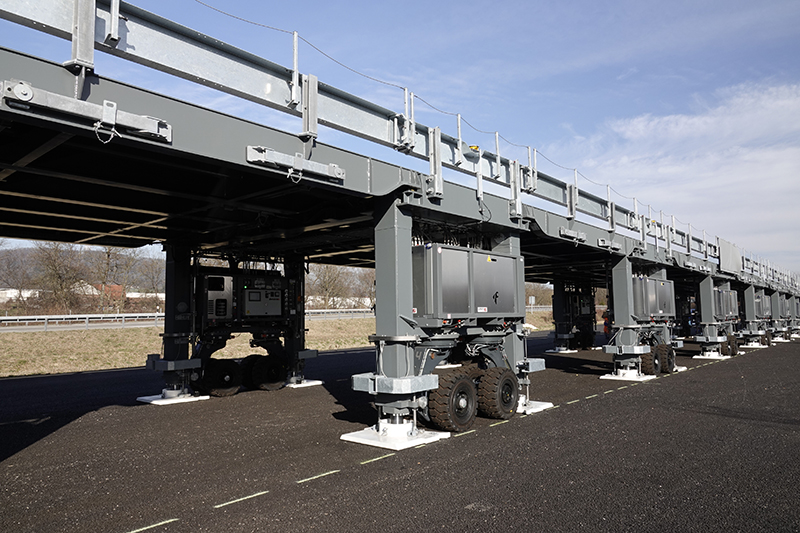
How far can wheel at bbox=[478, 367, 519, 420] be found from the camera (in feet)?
33.0

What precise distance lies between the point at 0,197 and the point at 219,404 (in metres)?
6.07

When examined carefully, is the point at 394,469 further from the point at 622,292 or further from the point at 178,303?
the point at 622,292

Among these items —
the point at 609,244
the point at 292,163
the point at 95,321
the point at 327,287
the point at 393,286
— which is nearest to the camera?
the point at 292,163

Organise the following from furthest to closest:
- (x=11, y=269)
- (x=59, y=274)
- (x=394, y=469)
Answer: (x=11, y=269) → (x=59, y=274) → (x=394, y=469)

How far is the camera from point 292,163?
727 centimetres

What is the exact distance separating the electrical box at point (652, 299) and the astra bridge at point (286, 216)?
9 cm

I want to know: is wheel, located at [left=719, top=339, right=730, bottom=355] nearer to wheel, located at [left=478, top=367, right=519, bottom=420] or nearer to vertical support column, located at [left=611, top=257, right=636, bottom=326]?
vertical support column, located at [left=611, top=257, right=636, bottom=326]

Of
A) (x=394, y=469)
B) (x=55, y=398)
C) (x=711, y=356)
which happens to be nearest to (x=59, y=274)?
(x=55, y=398)

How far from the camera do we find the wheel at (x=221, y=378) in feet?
44.9

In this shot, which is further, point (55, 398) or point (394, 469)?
point (55, 398)

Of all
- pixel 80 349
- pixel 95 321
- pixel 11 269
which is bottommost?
pixel 80 349

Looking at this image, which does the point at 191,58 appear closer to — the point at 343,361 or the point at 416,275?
the point at 416,275

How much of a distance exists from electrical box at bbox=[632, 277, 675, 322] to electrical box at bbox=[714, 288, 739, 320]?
703 cm

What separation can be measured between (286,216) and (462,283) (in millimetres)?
3847
